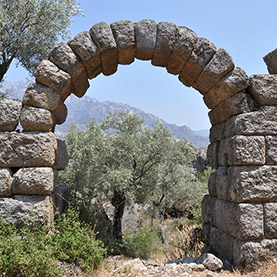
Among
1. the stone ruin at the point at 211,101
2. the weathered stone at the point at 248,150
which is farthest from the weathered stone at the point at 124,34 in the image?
the weathered stone at the point at 248,150

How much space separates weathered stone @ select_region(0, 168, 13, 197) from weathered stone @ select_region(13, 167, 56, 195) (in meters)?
0.10

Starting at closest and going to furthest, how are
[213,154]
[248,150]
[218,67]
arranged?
[248,150]
[218,67]
[213,154]

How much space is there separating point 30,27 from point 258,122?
6891 millimetres

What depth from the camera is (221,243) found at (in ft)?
18.0

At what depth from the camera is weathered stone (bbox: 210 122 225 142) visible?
235 inches

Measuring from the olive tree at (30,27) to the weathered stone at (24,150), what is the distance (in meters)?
3.84

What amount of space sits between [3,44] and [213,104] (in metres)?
6.12

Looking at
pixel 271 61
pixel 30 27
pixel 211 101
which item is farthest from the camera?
pixel 30 27

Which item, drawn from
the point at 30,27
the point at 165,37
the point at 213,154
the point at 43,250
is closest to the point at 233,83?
the point at 165,37

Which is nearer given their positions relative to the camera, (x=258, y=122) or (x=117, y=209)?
(x=258, y=122)

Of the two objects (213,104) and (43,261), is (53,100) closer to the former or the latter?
(43,261)

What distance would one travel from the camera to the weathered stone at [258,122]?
5154mm

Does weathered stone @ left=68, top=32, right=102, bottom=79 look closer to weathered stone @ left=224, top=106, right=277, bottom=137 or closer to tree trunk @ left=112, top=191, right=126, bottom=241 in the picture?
weathered stone @ left=224, top=106, right=277, bottom=137

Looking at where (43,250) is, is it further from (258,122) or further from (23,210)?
(258,122)
